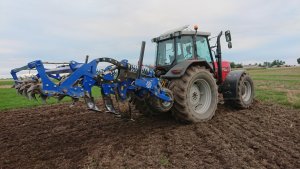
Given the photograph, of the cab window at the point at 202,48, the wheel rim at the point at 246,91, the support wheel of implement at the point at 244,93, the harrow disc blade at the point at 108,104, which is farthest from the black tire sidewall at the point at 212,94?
the wheel rim at the point at 246,91

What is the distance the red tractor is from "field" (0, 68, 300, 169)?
0.39 m

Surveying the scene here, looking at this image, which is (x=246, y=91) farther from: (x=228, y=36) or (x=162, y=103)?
(x=162, y=103)

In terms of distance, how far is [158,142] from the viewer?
6254mm

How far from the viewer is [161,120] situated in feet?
27.5

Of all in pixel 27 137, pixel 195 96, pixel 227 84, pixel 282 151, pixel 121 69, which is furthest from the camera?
pixel 227 84

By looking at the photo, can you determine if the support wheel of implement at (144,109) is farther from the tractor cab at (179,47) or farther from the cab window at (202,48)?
the cab window at (202,48)

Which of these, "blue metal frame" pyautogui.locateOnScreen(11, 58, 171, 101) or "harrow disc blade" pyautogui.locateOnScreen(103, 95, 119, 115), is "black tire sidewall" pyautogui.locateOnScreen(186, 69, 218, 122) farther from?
"harrow disc blade" pyautogui.locateOnScreen(103, 95, 119, 115)

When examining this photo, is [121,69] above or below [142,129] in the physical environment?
above

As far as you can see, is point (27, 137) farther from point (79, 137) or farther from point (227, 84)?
point (227, 84)

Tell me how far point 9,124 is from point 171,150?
18.7ft

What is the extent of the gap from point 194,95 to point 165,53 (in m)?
1.39

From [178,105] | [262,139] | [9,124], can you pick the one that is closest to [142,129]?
[178,105]

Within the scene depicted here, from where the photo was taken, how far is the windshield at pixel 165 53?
8.33 meters

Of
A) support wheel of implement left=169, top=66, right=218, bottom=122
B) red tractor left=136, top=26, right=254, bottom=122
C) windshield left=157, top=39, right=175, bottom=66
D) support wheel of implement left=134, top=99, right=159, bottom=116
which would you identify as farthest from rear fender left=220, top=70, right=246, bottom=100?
support wheel of implement left=134, top=99, right=159, bottom=116
